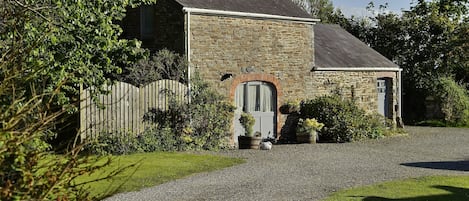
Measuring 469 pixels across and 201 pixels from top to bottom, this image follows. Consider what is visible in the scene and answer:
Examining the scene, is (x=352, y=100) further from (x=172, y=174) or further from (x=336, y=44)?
(x=172, y=174)

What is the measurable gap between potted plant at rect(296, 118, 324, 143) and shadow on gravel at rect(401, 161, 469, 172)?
5.41 m

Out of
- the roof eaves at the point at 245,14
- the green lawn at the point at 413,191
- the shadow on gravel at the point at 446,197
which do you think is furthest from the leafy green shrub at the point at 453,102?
the shadow on gravel at the point at 446,197

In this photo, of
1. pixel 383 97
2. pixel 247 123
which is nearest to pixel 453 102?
pixel 383 97

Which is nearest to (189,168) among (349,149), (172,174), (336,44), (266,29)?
(172,174)

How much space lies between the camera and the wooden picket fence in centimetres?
1593

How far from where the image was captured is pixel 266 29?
20281 millimetres

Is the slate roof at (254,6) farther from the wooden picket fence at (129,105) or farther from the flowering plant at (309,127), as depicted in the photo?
the flowering plant at (309,127)

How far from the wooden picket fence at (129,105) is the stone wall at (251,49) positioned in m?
1.45

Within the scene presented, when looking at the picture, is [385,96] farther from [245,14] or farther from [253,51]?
[245,14]

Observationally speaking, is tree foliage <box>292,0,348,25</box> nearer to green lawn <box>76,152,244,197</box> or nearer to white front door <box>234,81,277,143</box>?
white front door <box>234,81,277,143</box>

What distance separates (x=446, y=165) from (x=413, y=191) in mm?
4305

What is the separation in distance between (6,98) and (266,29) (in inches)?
633

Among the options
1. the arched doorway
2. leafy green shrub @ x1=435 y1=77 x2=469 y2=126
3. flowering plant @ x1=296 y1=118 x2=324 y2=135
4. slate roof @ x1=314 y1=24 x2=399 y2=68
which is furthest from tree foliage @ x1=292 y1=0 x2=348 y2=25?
flowering plant @ x1=296 y1=118 x2=324 y2=135

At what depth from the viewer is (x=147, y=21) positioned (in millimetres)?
20375
